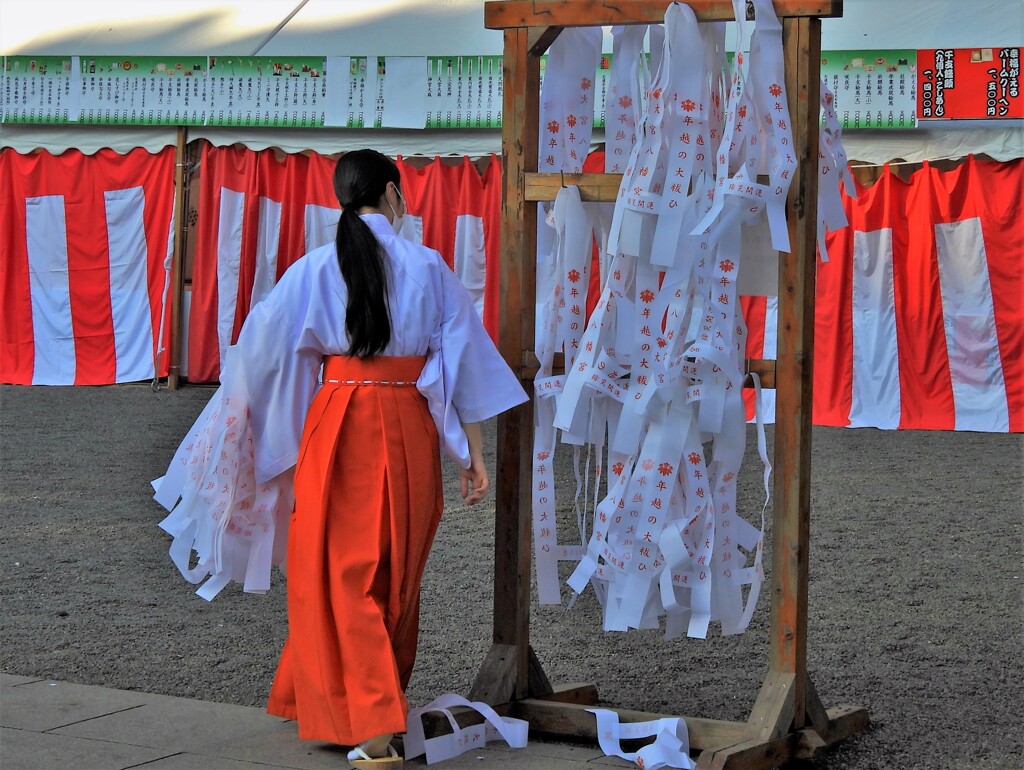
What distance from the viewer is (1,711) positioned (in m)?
2.76

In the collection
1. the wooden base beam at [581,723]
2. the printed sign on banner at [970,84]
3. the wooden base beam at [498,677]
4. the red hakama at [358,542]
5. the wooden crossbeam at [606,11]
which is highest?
the printed sign on banner at [970,84]

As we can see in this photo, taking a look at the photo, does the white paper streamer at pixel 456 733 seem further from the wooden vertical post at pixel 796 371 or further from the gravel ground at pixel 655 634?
the wooden vertical post at pixel 796 371

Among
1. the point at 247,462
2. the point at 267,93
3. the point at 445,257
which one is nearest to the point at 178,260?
the point at 267,93

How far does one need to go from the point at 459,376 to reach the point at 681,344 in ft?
1.47

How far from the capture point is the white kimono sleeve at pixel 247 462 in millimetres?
2559

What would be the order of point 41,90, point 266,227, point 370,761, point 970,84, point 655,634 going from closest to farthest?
point 370,761
point 655,634
point 970,84
point 266,227
point 41,90

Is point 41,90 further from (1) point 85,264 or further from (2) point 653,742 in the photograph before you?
(2) point 653,742

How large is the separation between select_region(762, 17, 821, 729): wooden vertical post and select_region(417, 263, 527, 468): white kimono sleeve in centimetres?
54

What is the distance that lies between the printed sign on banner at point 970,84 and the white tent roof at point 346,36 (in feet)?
0.41

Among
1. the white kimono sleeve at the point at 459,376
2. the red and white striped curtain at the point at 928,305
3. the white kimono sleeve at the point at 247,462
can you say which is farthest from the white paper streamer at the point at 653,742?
the red and white striped curtain at the point at 928,305

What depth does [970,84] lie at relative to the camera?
7.20m

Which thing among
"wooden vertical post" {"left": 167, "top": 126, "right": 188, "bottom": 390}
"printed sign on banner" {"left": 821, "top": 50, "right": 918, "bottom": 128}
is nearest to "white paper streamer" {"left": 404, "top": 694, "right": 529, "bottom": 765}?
"printed sign on banner" {"left": 821, "top": 50, "right": 918, "bottom": 128}

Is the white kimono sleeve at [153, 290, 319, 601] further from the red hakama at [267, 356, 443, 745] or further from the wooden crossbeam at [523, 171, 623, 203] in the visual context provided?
the wooden crossbeam at [523, 171, 623, 203]

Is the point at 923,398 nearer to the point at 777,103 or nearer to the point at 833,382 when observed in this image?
the point at 833,382
